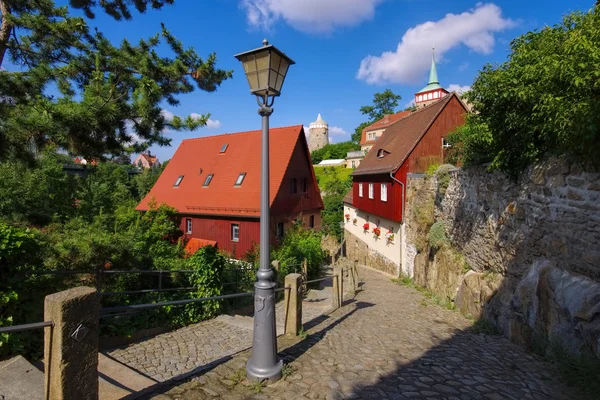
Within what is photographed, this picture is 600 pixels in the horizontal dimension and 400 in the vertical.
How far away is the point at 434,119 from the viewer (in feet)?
53.2

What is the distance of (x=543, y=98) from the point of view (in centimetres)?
493

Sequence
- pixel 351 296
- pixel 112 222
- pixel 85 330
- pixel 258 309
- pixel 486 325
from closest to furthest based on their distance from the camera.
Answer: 1. pixel 85 330
2. pixel 258 309
3. pixel 486 325
4. pixel 351 296
5. pixel 112 222

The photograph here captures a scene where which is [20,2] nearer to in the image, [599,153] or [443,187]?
[599,153]

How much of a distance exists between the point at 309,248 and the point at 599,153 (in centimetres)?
1178

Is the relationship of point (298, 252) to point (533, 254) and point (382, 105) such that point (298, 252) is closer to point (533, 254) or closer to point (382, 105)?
point (533, 254)

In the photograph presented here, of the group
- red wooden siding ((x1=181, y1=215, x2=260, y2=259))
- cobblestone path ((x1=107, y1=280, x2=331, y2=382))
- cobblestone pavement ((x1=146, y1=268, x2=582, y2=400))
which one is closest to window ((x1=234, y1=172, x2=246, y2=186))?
red wooden siding ((x1=181, y1=215, x2=260, y2=259))

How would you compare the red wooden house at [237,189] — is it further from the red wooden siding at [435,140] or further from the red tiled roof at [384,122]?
the red tiled roof at [384,122]

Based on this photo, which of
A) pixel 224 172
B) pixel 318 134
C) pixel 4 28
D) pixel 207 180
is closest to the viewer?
pixel 4 28

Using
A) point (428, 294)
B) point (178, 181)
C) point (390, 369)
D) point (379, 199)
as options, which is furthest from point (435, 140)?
point (178, 181)

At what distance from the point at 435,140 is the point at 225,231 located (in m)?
11.7

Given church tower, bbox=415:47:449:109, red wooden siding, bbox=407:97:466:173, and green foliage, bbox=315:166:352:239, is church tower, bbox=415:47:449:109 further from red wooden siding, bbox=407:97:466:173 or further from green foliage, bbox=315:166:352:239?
red wooden siding, bbox=407:97:466:173

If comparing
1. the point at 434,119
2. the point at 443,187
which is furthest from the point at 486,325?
the point at 434,119

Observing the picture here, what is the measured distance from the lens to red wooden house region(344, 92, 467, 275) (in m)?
16.2

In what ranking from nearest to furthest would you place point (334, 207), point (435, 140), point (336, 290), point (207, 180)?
point (336, 290), point (435, 140), point (207, 180), point (334, 207)
